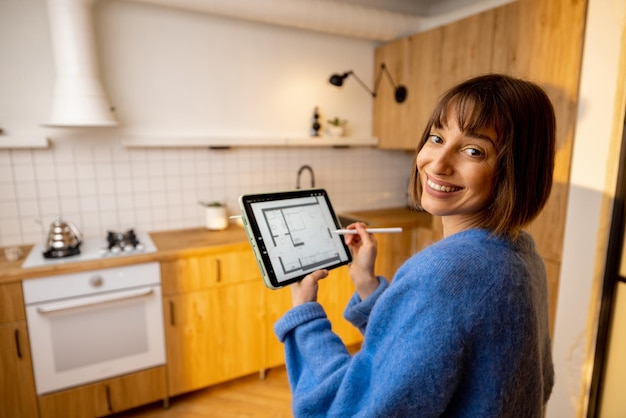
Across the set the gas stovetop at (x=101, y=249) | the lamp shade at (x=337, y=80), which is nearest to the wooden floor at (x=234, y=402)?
the gas stovetop at (x=101, y=249)

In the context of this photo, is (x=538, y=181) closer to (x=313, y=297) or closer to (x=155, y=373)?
(x=313, y=297)

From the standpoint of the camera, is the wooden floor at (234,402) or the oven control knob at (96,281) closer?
the oven control knob at (96,281)

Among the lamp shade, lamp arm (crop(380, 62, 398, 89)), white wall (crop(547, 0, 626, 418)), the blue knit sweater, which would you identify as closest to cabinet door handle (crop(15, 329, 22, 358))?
the blue knit sweater

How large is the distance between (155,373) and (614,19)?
8.57 ft

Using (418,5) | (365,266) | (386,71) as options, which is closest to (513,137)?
(365,266)

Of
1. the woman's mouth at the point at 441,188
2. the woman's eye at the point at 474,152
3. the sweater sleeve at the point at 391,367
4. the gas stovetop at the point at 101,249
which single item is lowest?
the gas stovetop at the point at 101,249

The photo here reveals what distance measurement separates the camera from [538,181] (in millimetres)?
700

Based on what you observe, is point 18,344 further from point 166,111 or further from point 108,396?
point 166,111

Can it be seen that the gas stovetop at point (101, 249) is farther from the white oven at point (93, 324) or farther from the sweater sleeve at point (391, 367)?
the sweater sleeve at point (391, 367)

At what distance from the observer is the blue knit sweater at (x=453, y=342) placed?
585mm

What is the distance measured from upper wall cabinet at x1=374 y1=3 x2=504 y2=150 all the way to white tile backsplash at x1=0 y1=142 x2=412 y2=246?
387mm

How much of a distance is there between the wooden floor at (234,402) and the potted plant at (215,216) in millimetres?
969

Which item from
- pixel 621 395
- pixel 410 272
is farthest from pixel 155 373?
pixel 621 395

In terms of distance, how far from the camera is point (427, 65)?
2.47 metres
